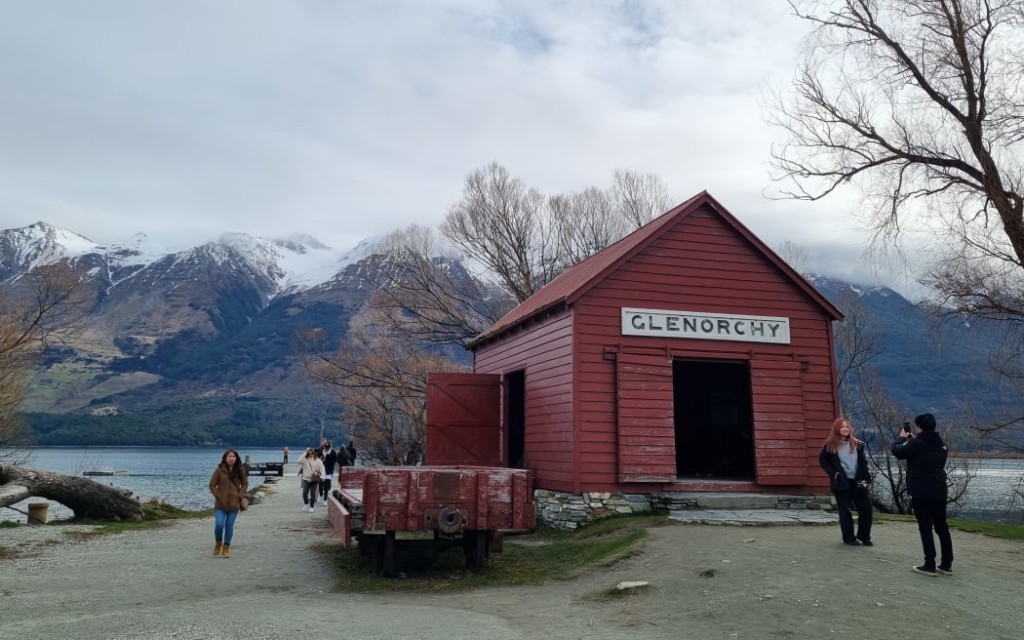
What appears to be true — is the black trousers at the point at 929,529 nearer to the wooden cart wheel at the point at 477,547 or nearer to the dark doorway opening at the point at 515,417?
the wooden cart wheel at the point at 477,547

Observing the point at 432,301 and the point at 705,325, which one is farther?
the point at 432,301

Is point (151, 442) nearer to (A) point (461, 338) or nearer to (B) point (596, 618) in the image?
(A) point (461, 338)

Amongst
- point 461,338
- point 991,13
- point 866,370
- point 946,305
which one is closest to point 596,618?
point 946,305

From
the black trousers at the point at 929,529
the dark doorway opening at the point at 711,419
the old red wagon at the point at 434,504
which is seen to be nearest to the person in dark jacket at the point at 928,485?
the black trousers at the point at 929,529

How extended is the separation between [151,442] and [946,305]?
167 m

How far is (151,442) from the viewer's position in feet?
520

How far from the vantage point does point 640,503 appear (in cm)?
1416

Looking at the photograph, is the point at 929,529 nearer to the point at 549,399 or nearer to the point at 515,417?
the point at 549,399

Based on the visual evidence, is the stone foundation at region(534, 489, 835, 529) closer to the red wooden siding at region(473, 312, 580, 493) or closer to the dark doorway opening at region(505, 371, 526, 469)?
the red wooden siding at region(473, 312, 580, 493)

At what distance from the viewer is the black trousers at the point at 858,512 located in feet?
33.6

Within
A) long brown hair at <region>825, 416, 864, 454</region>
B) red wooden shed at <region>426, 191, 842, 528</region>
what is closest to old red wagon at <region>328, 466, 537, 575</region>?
long brown hair at <region>825, 416, 864, 454</region>

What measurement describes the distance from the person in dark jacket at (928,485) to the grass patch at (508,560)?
3658 millimetres

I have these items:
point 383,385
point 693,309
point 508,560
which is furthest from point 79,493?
point 383,385

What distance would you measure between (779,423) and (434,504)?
27.4 ft
